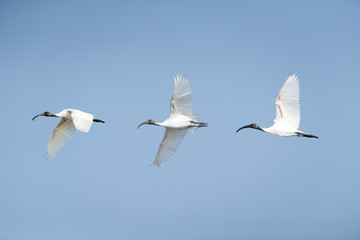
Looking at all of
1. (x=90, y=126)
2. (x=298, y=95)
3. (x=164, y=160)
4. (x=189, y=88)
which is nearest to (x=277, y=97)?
(x=298, y=95)

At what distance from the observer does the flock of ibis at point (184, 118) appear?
18766 mm

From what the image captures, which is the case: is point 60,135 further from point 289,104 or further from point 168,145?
point 289,104

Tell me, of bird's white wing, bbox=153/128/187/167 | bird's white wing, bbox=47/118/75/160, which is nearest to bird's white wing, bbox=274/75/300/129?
bird's white wing, bbox=153/128/187/167

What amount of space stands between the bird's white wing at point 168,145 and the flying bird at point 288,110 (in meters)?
2.94

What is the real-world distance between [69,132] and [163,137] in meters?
3.57

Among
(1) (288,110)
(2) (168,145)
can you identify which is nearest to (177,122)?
(2) (168,145)

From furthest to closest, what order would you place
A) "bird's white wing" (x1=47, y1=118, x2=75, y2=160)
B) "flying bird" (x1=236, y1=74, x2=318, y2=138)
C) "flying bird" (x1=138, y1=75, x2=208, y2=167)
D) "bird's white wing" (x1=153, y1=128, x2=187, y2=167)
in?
Answer: "bird's white wing" (x1=47, y1=118, x2=75, y2=160)
"bird's white wing" (x1=153, y1=128, x2=187, y2=167)
"flying bird" (x1=236, y1=74, x2=318, y2=138)
"flying bird" (x1=138, y1=75, x2=208, y2=167)

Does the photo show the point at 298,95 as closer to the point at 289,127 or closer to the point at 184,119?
the point at 289,127

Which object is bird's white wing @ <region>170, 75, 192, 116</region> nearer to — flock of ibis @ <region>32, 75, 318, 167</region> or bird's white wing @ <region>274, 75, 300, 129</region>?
flock of ibis @ <region>32, 75, 318, 167</region>

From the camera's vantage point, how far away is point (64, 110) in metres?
20.4

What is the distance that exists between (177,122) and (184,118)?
0.87 feet

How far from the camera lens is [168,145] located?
20344 millimetres

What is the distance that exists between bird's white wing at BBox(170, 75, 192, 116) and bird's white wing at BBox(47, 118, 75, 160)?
14.1 ft

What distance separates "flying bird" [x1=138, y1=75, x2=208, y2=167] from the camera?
18.8 m
